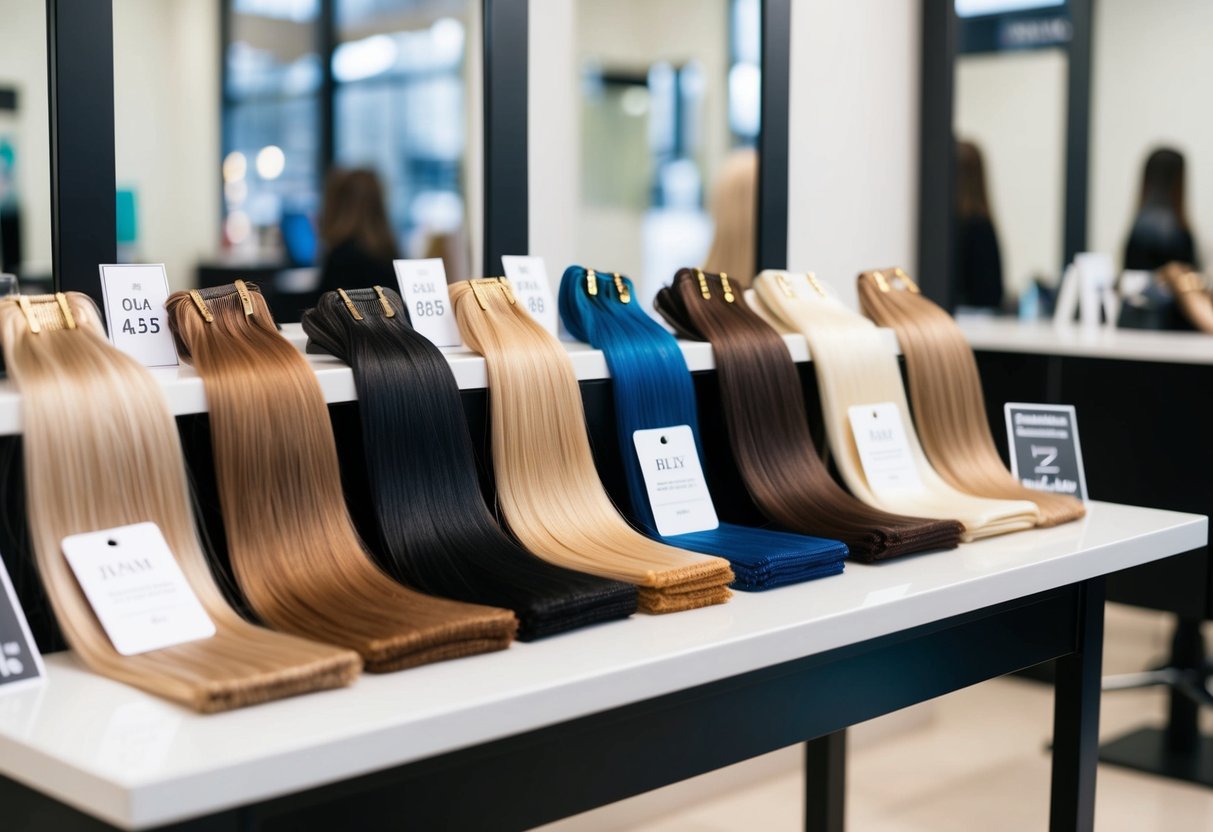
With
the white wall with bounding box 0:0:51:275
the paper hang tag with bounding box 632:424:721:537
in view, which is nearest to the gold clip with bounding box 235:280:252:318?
the paper hang tag with bounding box 632:424:721:537

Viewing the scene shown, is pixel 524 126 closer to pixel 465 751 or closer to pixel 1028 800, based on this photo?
pixel 465 751

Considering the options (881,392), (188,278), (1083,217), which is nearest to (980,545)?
(881,392)

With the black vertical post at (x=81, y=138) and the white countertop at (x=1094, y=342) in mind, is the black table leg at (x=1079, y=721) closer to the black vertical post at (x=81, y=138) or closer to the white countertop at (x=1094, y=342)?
the white countertop at (x=1094, y=342)

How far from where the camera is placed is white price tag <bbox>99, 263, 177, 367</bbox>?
1.75 metres

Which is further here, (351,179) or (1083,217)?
(1083,217)

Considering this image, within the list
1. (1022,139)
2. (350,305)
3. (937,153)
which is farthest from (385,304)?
(1022,139)

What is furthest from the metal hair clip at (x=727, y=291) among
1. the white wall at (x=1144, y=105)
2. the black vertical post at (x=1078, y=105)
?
the white wall at (x=1144, y=105)

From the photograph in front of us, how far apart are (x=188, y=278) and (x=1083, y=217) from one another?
5.82 metres

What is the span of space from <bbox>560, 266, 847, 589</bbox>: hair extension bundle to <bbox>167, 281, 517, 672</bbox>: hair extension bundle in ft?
1.54

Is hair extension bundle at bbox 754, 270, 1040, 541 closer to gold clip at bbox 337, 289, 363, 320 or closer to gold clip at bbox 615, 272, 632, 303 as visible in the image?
gold clip at bbox 615, 272, 632, 303

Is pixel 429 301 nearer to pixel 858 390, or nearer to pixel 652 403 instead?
pixel 652 403

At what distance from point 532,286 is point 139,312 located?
70 cm

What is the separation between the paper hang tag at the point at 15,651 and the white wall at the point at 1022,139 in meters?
6.43

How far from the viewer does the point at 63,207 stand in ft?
6.06
